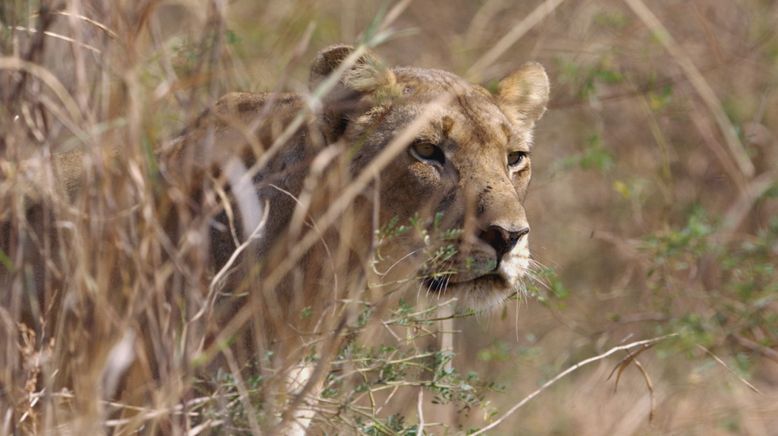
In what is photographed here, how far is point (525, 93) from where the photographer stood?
511 cm

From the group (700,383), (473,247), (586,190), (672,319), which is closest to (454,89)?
(473,247)

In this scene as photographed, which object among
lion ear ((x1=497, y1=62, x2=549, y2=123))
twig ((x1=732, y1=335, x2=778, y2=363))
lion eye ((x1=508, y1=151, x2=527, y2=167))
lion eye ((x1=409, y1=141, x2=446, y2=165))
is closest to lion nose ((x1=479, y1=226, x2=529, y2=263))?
lion eye ((x1=409, y1=141, x2=446, y2=165))

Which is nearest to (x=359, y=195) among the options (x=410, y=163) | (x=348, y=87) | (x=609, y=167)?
(x=410, y=163)

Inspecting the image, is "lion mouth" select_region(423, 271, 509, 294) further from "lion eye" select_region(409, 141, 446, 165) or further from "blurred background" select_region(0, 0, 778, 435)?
"lion eye" select_region(409, 141, 446, 165)

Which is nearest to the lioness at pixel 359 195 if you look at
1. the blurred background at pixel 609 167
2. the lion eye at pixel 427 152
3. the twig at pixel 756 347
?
the lion eye at pixel 427 152

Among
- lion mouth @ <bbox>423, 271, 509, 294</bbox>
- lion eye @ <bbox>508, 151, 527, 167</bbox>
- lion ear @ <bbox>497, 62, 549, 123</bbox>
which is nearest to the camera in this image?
lion mouth @ <bbox>423, 271, 509, 294</bbox>

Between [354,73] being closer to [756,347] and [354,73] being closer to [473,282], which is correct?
[473,282]

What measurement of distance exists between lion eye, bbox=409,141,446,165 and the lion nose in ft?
1.42

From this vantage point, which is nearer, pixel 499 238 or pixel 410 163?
pixel 499 238

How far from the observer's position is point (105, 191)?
10.3ft

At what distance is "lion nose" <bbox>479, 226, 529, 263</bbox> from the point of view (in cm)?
403

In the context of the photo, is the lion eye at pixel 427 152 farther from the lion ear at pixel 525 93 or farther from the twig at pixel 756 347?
the twig at pixel 756 347

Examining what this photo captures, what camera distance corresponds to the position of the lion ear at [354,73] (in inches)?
174

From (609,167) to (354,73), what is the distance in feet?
8.94
